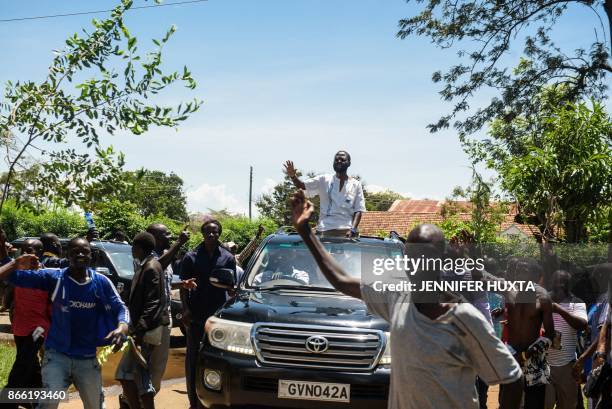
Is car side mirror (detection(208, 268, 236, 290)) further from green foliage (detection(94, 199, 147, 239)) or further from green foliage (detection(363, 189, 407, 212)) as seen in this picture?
green foliage (detection(363, 189, 407, 212))

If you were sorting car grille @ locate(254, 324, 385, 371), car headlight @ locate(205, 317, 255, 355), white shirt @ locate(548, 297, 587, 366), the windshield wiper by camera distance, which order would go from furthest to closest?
the windshield wiper, white shirt @ locate(548, 297, 587, 366), car headlight @ locate(205, 317, 255, 355), car grille @ locate(254, 324, 385, 371)

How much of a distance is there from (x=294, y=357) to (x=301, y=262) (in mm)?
1462

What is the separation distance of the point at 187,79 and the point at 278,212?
5602cm

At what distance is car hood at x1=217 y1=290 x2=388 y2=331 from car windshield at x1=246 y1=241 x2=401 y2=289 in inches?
8.7

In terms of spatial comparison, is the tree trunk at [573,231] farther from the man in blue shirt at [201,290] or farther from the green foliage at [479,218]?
the man in blue shirt at [201,290]

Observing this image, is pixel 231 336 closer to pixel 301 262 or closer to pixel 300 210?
pixel 301 262

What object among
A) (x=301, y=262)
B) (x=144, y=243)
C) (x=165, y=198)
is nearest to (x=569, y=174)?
(x=301, y=262)

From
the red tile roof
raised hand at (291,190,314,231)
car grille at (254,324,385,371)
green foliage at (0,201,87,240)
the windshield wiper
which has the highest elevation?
the red tile roof

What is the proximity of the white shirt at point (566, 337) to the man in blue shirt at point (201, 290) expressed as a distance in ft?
10.7

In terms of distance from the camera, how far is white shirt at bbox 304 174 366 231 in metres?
8.70

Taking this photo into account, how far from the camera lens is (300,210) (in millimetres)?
3441

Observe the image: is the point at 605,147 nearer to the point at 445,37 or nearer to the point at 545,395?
the point at 445,37

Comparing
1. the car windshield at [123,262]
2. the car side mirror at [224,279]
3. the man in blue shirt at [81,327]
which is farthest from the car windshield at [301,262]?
the car windshield at [123,262]

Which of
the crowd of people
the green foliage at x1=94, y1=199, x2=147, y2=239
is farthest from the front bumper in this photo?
the green foliage at x1=94, y1=199, x2=147, y2=239
